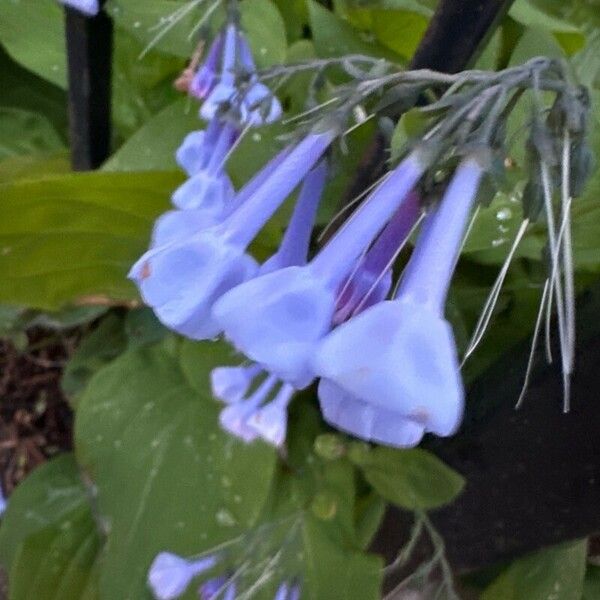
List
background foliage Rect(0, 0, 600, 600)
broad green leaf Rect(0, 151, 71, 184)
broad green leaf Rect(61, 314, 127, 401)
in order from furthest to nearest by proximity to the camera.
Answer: broad green leaf Rect(61, 314, 127, 401) < broad green leaf Rect(0, 151, 71, 184) < background foliage Rect(0, 0, 600, 600)

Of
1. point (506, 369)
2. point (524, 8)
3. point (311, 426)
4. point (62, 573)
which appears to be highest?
point (524, 8)

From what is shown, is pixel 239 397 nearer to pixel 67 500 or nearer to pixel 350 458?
pixel 350 458

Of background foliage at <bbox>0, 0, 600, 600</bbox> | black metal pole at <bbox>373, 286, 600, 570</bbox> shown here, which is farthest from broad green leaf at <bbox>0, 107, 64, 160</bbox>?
black metal pole at <bbox>373, 286, 600, 570</bbox>

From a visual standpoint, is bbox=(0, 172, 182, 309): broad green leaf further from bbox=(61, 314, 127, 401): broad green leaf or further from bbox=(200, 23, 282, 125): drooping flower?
bbox=(61, 314, 127, 401): broad green leaf

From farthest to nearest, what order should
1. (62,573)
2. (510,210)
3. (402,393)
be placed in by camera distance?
(62,573) → (510,210) → (402,393)

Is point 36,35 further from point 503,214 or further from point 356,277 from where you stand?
point 356,277

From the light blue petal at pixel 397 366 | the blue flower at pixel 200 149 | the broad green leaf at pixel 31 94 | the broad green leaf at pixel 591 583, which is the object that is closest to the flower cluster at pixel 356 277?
the light blue petal at pixel 397 366

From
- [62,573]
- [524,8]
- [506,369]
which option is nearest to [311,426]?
[506,369]
